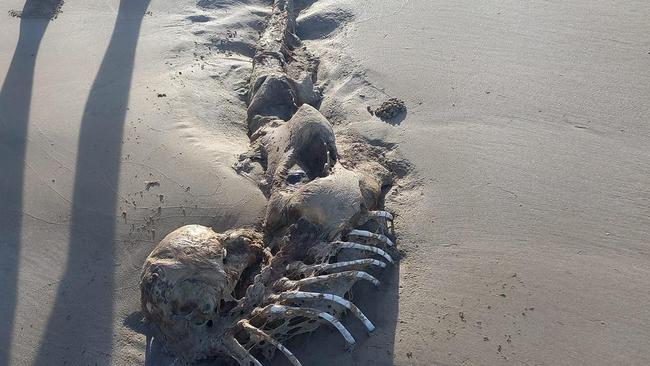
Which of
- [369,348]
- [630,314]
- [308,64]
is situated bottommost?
[369,348]

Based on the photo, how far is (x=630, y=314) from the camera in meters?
3.05

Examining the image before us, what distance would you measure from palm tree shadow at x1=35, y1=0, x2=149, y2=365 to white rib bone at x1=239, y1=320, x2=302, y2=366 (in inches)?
31.9

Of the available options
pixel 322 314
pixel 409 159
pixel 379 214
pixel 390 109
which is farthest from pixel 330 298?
pixel 390 109

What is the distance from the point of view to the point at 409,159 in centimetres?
423

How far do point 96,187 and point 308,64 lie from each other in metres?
2.37

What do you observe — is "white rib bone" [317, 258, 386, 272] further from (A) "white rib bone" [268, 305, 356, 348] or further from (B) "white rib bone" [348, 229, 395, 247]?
(A) "white rib bone" [268, 305, 356, 348]

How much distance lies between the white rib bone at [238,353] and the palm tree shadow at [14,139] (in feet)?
4.03

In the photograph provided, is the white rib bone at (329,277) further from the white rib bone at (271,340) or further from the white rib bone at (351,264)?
the white rib bone at (271,340)

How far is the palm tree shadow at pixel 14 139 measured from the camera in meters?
3.46

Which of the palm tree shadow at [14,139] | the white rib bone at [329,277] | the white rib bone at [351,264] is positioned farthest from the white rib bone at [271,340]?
the palm tree shadow at [14,139]

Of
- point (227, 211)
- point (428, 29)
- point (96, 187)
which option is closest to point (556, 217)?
point (227, 211)

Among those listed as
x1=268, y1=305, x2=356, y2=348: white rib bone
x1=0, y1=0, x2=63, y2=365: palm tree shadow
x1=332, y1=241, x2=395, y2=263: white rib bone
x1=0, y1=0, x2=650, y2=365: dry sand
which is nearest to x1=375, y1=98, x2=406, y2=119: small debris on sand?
x1=0, y1=0, x2=650, y2=365: dry sand

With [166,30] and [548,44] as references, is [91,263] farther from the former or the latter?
[548,44]

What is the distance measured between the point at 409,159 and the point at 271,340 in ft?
5.99
